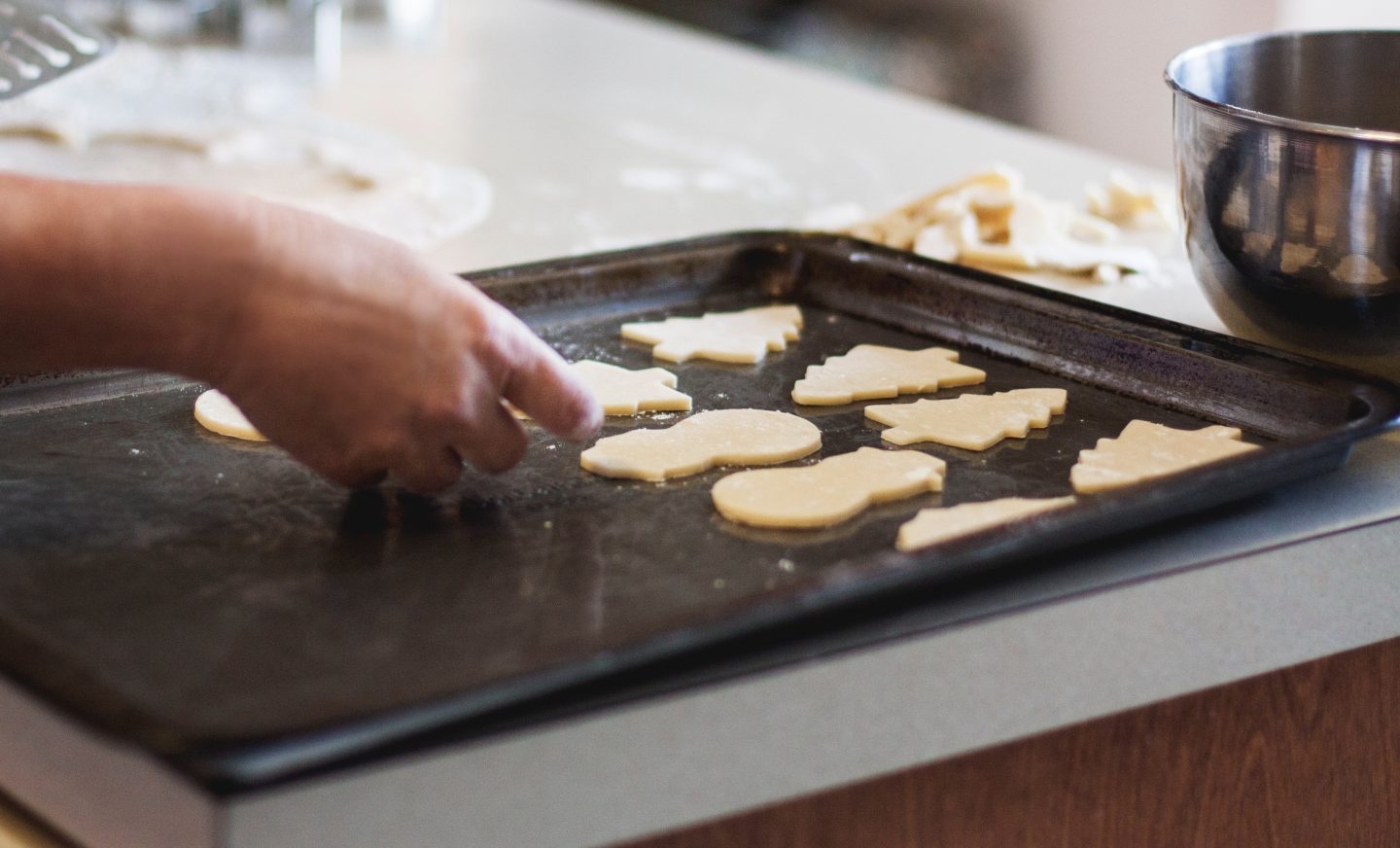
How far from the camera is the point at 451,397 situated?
0.81 metres

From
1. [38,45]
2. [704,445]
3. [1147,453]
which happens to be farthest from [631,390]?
[38,45]

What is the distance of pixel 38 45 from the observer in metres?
1.41

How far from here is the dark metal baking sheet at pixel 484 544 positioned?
0.65m

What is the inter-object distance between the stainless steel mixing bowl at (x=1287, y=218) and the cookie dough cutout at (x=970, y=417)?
16 centimetres

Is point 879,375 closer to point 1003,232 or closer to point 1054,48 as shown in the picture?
point 1003,232

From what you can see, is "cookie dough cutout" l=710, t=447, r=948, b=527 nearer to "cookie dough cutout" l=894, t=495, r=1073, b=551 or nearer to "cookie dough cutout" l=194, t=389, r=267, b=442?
"cookie dough cutout" l=894, t=495, r=1073, b=551

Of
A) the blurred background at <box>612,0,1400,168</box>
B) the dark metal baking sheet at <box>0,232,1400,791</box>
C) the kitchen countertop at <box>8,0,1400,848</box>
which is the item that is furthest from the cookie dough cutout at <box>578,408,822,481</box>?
the blurred background at <box>612,0,1400,168</box>

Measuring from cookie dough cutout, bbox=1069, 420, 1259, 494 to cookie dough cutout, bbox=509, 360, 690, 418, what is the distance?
10.8 inches

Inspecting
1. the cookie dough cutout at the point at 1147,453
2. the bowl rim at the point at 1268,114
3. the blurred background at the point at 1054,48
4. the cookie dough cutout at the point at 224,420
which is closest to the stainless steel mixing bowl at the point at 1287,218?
the bowl rim at the point at 1268,114

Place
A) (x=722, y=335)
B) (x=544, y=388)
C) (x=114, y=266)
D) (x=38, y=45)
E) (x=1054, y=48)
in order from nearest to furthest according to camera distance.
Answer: (x=114, y=266) → (x=544, y=388) → (x=722, y=335) → (x=38, y=45) → (x=1054, y=48)

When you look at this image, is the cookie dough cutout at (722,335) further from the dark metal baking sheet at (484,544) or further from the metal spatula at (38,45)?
the metal spatula at (38,45)

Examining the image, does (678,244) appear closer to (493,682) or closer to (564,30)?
(493,682)

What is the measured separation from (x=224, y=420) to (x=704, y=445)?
0.97 ft

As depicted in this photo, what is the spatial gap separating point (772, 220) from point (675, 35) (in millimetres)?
1105
